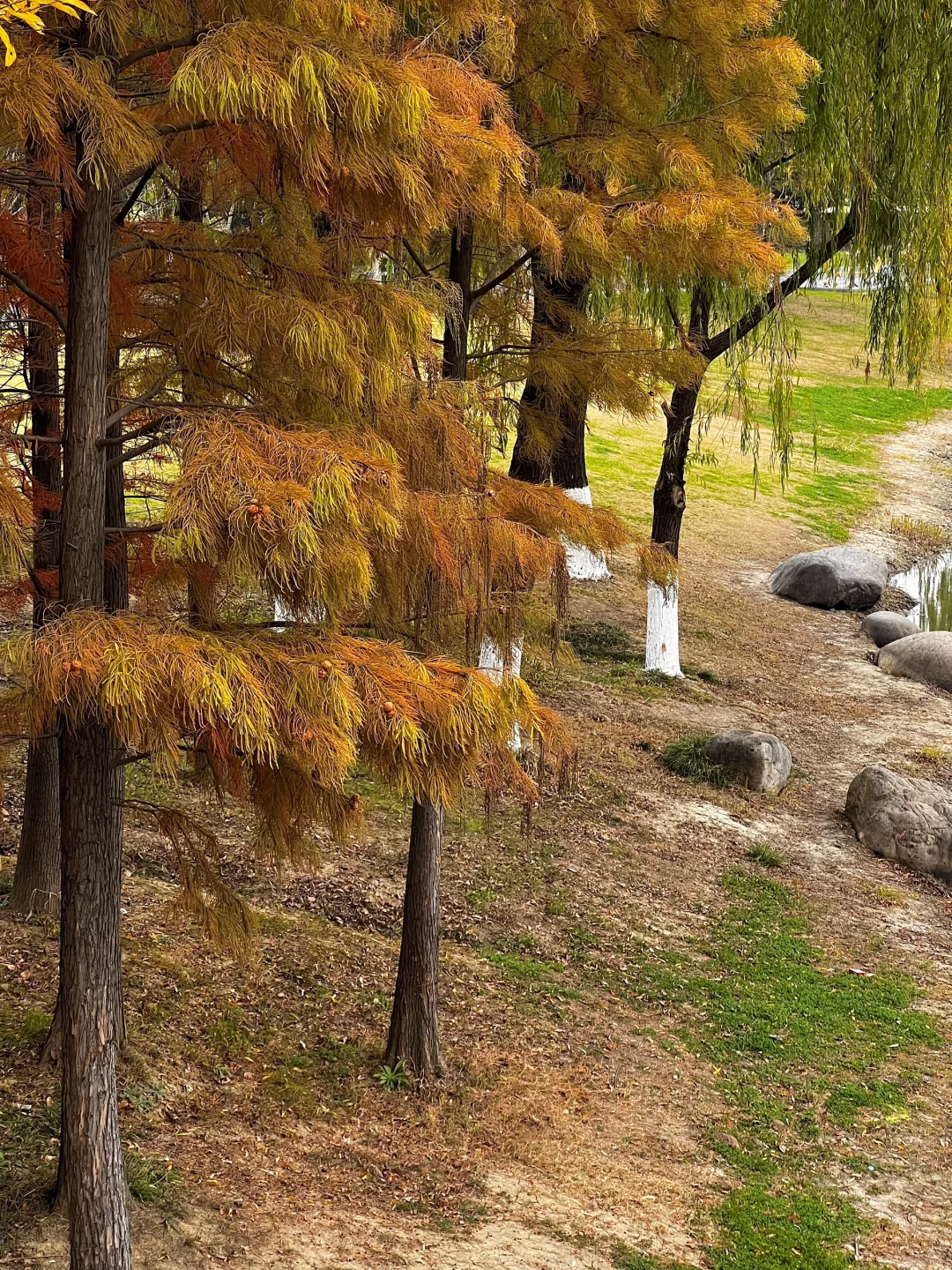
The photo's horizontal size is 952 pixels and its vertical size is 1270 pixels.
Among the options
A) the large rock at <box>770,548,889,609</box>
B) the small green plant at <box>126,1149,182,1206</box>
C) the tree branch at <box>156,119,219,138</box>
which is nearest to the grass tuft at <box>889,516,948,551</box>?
the large rock at <box>770,548,889,609</box>

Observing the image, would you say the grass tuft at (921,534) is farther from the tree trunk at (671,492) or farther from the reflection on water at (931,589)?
the tree trunk at (671,492)

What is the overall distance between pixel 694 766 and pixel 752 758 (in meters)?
0.59

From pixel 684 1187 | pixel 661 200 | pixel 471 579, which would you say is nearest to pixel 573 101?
pixel 661 200

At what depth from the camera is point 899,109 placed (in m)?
11.6

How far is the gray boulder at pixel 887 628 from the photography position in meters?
19.6

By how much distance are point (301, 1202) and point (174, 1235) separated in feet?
2.28

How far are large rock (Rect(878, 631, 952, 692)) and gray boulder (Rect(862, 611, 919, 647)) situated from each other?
0.89m

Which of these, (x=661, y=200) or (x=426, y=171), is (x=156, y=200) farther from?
(x=426, y=171)

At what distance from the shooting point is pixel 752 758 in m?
13.1

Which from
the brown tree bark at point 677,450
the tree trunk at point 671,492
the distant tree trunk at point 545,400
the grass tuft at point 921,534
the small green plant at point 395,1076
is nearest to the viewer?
the small green plant at point 395,1076

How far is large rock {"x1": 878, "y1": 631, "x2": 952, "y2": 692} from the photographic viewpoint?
17.7m

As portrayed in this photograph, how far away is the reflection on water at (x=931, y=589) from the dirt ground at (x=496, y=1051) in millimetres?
9488

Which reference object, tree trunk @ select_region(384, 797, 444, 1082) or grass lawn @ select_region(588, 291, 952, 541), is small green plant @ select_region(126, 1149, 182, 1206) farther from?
grass lawn @ select_region(588, 291, 952, 541)

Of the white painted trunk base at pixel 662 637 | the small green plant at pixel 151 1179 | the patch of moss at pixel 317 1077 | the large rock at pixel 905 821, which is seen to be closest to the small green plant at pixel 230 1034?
the patch of moss at pixel 317 1077
